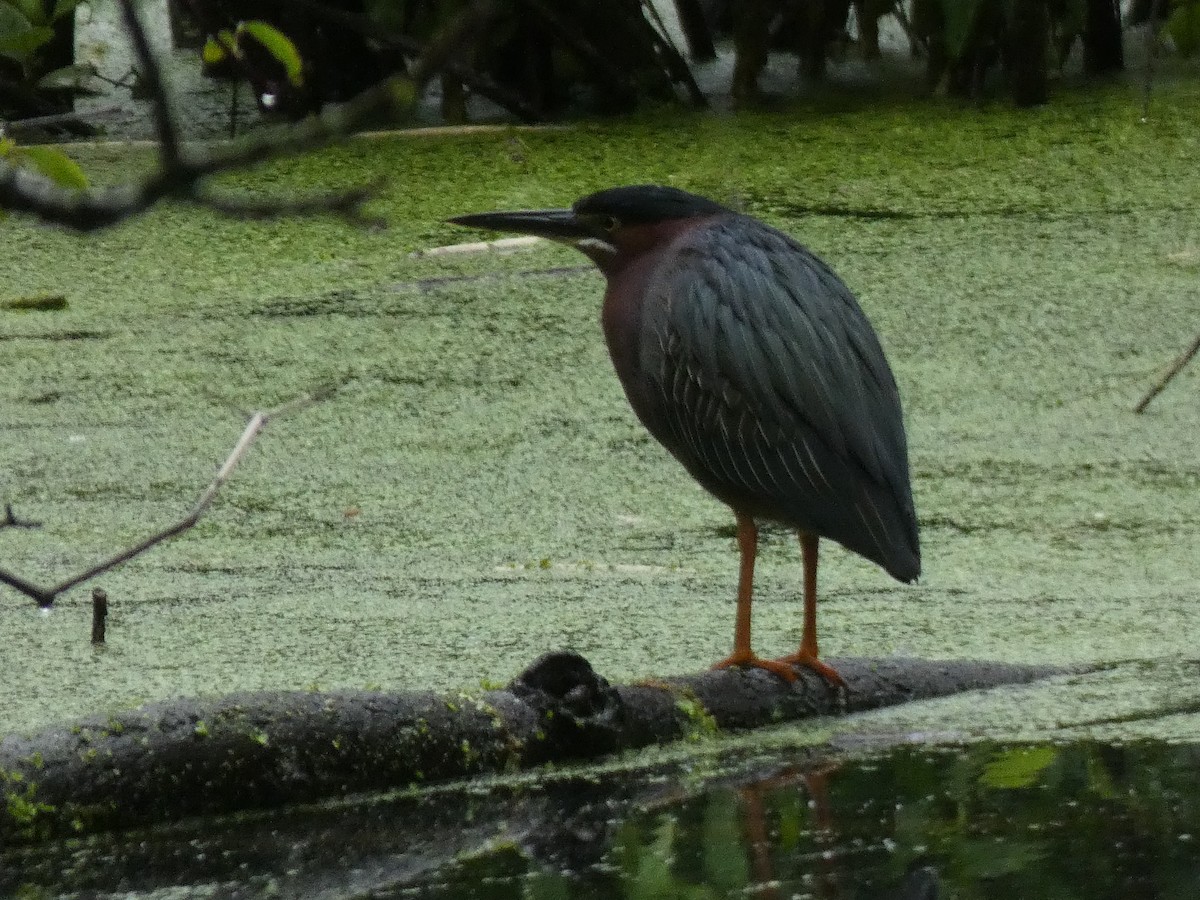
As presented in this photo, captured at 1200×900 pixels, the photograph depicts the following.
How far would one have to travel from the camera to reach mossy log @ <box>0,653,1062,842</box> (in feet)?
5.44

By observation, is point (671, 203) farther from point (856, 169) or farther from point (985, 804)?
point (856, 169)

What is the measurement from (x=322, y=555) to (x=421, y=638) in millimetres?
447

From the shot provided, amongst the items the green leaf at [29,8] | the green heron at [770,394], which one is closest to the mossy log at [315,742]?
the green heron at [770,394]

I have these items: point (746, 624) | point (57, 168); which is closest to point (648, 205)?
point (746, 624)

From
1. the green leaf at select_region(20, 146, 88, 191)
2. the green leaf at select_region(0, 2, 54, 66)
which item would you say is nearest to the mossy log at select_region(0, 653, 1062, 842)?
the green leaf at select_region(0, 2, 54, 66)

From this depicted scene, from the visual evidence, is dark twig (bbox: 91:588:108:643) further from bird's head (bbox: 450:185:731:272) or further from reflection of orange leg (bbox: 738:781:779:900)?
reflection of orange leg (bbox: 738:781:779:900)

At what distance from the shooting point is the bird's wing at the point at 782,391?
213 centimetres

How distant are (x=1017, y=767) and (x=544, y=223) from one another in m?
0.88

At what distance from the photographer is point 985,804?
1732 millimetres

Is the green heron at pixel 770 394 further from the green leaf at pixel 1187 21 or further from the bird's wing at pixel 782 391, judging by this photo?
the green leaf at pixel 1187 21

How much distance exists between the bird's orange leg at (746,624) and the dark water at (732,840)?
0.64 feet

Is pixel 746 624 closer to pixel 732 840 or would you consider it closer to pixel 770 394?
pixel 770 394

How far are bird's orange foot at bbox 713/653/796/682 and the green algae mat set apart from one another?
0.08m

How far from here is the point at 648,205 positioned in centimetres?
234
